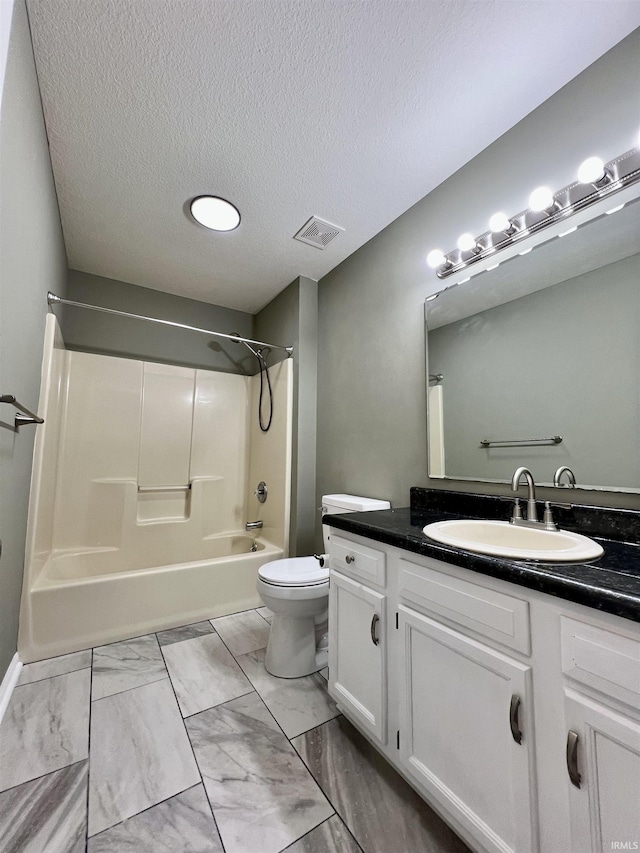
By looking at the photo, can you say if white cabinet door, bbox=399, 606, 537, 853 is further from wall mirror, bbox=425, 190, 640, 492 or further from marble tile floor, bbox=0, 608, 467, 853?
wall mirror, bbox=425, 190, 640, 492

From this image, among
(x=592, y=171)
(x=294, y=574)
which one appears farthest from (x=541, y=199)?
(x=294, y=574)

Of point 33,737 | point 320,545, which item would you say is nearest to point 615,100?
point 320,545

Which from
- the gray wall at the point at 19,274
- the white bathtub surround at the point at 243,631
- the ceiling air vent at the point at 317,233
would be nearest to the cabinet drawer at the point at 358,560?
the white bathtub surround at the point at 243,631

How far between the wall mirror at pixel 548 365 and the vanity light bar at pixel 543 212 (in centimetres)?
7

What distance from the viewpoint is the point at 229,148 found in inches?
62.2

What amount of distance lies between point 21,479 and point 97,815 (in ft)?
4.20

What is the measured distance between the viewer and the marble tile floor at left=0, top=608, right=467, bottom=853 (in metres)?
0.93

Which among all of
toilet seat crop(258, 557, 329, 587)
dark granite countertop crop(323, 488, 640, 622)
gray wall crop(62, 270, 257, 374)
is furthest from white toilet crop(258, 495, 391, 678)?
gray wall crop(62, 270, 257, 374)

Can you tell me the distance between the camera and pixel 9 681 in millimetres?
1476

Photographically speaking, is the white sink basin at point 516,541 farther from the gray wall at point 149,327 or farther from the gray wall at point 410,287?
the gray wall at point 149,327

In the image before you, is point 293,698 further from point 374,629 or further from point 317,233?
point 317,233

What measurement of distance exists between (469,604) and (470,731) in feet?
0.98

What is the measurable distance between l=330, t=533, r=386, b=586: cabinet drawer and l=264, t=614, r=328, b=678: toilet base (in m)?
0.51

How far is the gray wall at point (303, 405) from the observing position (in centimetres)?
250
